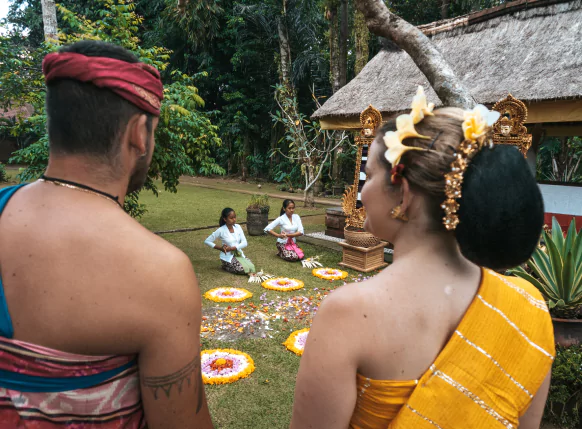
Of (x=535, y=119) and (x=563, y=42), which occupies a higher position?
(x=563, y=42)

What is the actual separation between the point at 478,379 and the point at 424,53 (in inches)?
157

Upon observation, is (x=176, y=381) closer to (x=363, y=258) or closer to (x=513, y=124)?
(x=513, y=124)

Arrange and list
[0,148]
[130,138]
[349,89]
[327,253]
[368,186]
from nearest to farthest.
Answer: [130,138]
[368,186]
[327,253]
[349,89]
[0,148]

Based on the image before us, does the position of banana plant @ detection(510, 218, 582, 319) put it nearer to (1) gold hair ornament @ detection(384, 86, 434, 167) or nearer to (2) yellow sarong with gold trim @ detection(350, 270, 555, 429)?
(2) yellow sarong with gold trim @ detection(350, 270, 555, 429)

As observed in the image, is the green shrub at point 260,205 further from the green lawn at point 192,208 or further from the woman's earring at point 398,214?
the woman's earring at point 398,214

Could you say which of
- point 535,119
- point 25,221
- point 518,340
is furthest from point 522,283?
point 535,119

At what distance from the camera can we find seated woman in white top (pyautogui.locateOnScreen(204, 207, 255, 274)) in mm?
6203

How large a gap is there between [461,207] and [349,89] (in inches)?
347

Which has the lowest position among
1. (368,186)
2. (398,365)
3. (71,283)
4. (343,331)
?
(398,365)

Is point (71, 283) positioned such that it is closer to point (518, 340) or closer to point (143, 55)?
point (518, 340)

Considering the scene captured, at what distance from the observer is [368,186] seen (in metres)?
1.26

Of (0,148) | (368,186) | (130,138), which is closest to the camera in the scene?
(130,138)

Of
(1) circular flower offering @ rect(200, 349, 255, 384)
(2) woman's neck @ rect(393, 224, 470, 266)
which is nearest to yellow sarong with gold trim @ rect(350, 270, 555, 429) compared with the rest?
(2) woman's neck @ rect(393, 224, 470, 266)

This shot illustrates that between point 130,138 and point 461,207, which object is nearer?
point 461,207
